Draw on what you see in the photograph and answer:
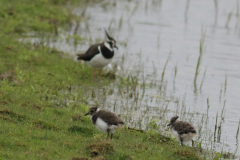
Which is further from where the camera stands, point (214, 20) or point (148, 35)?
point (214, 20)

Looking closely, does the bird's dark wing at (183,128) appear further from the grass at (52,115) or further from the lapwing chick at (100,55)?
the lapwing chick at (100,55)

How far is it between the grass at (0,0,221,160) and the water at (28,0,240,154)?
81cm

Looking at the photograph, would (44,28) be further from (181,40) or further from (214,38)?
(214,38)

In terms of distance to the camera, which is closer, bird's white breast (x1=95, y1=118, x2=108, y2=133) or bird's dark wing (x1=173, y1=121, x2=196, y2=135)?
bird's white breast (x1=95, y1=118, x2=108, y2=133)

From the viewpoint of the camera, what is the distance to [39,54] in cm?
1336

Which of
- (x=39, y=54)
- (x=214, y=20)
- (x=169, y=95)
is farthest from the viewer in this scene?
(x=214, y=20)

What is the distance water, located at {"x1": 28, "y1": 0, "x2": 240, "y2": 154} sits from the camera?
412 inches

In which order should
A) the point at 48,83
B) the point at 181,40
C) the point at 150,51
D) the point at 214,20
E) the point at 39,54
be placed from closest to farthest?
the point at 48,83 → the point at 39,54 → the point at 150,51 → the point at 181,40 → the point at 214,20

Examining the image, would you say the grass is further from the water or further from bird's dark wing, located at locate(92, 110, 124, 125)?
the water

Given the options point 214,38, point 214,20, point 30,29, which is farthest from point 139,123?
point 214,20

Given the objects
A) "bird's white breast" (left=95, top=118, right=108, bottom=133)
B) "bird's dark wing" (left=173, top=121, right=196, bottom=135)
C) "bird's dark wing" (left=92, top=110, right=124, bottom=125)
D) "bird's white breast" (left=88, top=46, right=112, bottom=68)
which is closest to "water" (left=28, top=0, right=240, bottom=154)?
"bird's white breast" (left=88, top=46, right=112, bottom=68)

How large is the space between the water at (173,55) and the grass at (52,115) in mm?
810

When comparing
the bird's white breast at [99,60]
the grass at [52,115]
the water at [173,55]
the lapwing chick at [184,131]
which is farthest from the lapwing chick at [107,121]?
the bird's white breast at [99,60]

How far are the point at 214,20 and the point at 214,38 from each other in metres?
3.24
